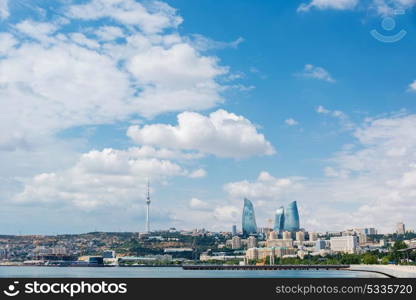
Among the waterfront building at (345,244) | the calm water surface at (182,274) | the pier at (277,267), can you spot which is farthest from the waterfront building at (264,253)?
the calm water surface at (182,274)

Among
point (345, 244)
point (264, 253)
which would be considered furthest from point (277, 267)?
point (345, 244)

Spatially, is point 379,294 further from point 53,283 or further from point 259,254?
point 259,254

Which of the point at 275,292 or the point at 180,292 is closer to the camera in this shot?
the point at 180,292

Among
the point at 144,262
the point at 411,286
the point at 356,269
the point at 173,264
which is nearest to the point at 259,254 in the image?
the point at 173,264

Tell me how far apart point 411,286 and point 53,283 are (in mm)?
9880

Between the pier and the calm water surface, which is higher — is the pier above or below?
below

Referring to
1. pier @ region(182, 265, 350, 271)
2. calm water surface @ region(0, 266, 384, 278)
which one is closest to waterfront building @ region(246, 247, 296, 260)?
pier @ region(182, 265, 350, 271)

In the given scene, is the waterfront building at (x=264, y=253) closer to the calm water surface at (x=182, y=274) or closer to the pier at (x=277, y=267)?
the pier at (x=277, y=267)

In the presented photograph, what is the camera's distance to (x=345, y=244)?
621 feet

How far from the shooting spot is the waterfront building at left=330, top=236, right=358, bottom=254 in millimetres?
185125

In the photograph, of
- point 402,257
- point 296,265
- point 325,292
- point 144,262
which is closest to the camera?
point 325,292

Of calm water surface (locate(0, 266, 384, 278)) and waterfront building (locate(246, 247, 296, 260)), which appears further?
waterfront building (locate(246, 247, 296, 260))

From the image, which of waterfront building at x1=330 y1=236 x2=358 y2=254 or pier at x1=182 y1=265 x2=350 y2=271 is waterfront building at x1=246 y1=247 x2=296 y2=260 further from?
waterfront building at x1=330 y1=236 x2=358 y2=254

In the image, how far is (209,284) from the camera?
15359mm
